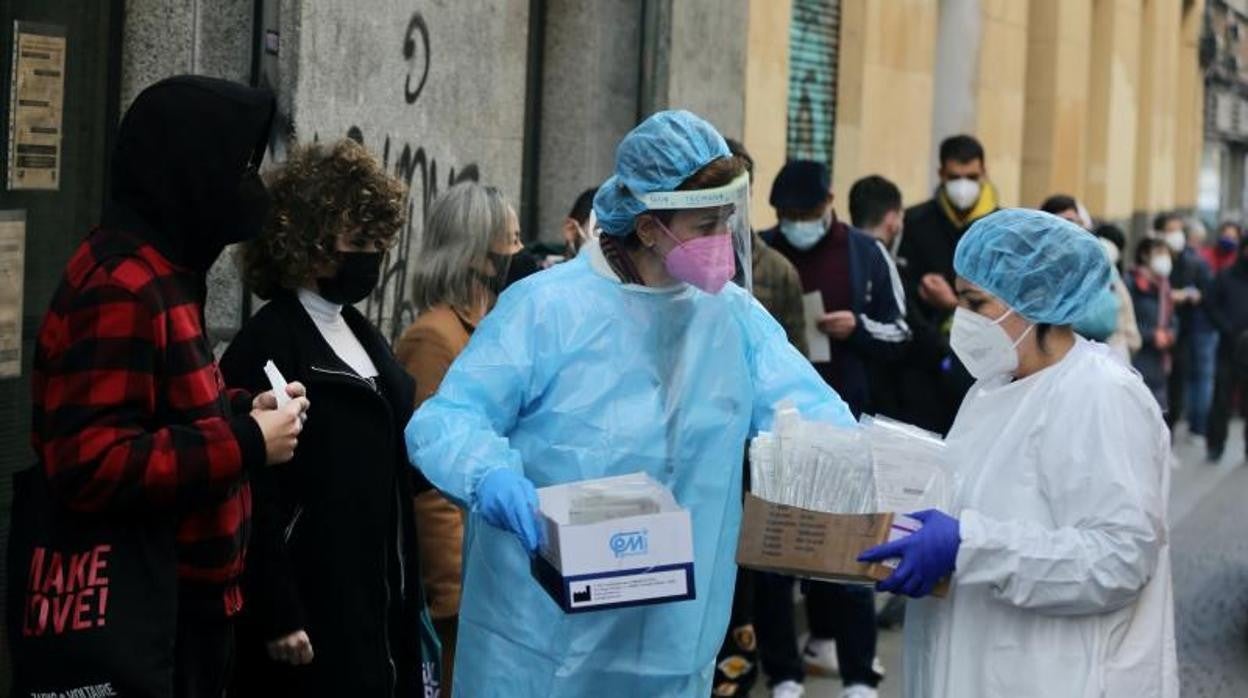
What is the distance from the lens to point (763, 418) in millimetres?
4445

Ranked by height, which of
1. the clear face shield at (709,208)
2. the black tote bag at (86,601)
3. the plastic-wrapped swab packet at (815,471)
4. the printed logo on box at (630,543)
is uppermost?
the clear face shield at (709,208)

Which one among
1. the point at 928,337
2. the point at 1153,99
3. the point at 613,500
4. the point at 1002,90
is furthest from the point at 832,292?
the point at 1153,99

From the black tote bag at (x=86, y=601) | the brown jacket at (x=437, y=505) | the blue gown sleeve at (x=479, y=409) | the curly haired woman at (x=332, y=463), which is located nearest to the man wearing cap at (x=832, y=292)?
the brown jacket at (x=437, y=505)

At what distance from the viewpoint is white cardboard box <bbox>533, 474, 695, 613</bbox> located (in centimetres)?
384

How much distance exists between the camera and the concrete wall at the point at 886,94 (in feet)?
46.5

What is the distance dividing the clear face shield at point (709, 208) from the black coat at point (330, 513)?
0.83 metres

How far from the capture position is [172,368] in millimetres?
3752

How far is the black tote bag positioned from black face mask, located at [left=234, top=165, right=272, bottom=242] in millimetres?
550

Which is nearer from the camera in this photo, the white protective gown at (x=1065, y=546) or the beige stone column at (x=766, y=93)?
the white protective gown at (x=1065, y=546)

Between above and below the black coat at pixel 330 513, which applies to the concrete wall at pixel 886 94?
above

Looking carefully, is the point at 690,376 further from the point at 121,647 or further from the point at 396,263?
the point at 396,263

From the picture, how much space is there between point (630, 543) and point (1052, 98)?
1733 centimetres

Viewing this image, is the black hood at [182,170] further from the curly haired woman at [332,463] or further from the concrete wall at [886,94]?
the concrete wall at [886,94]

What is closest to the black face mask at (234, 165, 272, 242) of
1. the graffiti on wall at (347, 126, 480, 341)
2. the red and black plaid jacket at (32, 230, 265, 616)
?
the red and black plaid jacket at (32, 230, 265, 616)
